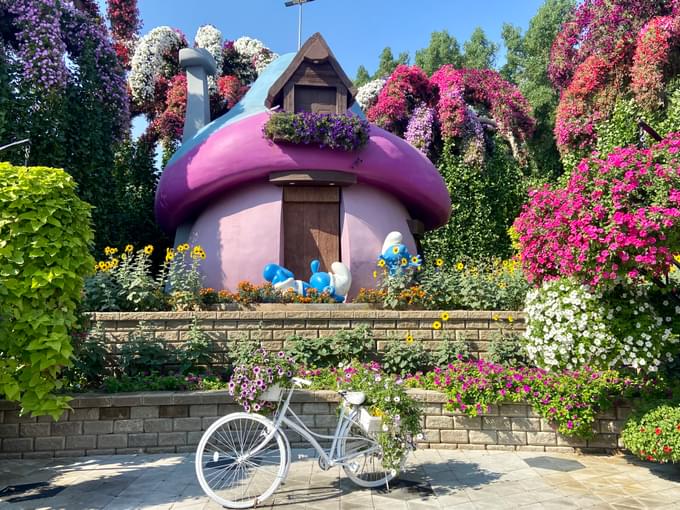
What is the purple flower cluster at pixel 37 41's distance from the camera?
1020cm

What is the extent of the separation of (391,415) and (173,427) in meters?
2.65

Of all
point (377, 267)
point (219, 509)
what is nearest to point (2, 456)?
point (219, 509)

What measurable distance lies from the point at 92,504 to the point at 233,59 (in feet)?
64.9

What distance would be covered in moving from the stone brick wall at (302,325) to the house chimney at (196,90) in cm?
625

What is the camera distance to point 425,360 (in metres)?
7.02

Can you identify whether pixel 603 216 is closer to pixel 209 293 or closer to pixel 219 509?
pixel 219 509

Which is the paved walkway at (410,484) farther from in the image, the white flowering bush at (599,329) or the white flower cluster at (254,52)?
the white flower cluster at (254,52)

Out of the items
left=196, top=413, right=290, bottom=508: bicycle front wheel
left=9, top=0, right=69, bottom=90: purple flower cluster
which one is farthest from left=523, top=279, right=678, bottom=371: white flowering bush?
left=9, top=0, right=69, bottom=90: purple flower cluster

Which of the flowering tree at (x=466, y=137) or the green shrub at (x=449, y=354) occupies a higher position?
the flowering tree at (x=466, y=137)

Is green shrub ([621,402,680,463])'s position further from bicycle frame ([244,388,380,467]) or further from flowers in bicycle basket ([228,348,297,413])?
flowers in bicycle basket ([228,348,297,413])

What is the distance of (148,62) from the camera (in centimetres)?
1922

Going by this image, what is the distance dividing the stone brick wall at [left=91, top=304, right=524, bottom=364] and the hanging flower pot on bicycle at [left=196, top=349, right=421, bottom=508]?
2.44 meters

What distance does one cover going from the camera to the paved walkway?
4.23m

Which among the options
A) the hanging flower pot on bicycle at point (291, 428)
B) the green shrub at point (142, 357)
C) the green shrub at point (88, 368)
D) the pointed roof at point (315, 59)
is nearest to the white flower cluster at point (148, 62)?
the pointed roof at point (315, 59)
